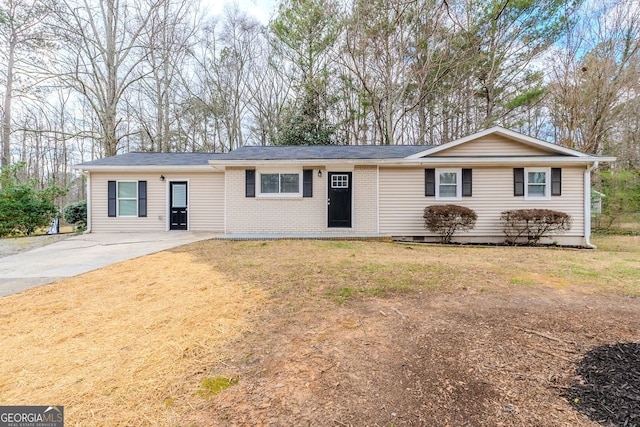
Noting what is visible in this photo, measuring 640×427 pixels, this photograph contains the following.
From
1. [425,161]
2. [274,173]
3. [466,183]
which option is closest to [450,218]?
[466,183]

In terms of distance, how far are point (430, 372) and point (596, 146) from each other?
61.7 feet

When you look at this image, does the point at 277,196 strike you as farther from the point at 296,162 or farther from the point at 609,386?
the point at 609,386

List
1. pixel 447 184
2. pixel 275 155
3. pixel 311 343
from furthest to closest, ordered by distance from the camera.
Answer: pixel 275 155 → pixel 447 184 → pixel 311 343

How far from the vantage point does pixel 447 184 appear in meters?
9.17

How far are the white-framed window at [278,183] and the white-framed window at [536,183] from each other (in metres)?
7.33

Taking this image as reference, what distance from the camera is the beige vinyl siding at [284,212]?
9242mm

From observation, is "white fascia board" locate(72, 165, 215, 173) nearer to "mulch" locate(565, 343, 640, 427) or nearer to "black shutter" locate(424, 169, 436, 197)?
"black shutter" locate(424, 169, 436, 197)

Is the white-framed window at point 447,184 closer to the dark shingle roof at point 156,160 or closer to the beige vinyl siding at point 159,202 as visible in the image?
the beige vinyl siding at point 159,202

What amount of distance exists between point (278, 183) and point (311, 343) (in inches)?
287

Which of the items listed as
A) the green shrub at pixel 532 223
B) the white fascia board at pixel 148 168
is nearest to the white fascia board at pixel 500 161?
the green shrub at pixel 532 223

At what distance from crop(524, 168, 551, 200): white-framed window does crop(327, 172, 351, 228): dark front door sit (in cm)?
563

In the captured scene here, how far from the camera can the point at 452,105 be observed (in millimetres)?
16781

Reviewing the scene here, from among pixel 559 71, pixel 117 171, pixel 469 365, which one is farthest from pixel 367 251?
pixel 559 71

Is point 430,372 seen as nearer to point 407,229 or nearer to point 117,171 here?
point 407,229
